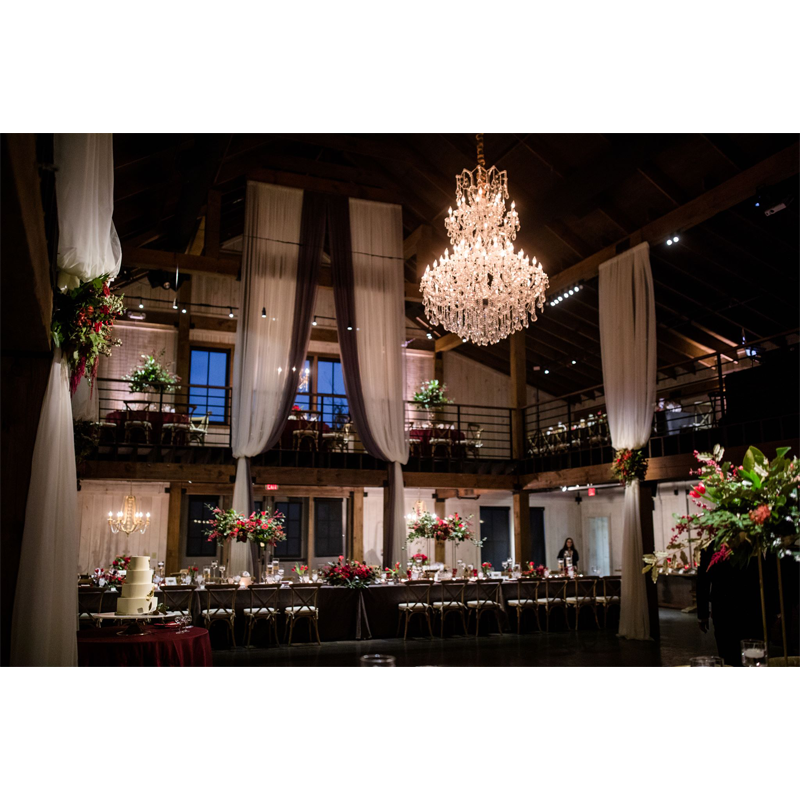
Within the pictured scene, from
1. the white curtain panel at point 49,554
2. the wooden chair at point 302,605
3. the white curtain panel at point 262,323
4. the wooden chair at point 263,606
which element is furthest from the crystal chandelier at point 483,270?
the white curtain panel at point 49,554

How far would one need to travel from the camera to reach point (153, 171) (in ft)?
34.8

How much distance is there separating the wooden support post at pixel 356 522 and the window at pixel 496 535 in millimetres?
3148

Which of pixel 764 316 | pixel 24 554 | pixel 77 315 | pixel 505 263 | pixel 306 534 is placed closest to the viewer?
pixel 24 554

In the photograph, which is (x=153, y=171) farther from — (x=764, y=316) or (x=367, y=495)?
(x=764, y=316)

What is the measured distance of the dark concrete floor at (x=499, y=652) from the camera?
7.43 meters

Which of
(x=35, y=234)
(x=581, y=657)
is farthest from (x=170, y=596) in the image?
(x=35, y=234)

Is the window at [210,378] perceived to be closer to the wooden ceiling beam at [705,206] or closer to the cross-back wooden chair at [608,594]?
the wooden ceiling beam at [705,206]

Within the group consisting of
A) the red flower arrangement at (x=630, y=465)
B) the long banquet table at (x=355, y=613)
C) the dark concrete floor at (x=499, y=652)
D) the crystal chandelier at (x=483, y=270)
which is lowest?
the dark concrete floor at (x=499, y=652)

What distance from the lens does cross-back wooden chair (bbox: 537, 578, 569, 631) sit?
1002cm

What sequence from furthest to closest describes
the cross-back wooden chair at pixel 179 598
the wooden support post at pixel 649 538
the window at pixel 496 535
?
the window at pixel 496 535 < the wooden support post at pixel 649 538 < the cross-back wooden chair at pixel 179 598

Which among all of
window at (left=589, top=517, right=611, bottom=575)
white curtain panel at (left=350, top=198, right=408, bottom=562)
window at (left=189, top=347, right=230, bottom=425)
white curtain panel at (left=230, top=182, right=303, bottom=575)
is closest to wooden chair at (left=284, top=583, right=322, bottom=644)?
white curtain panel at (left=230, top=182, right=303, bottom=575)

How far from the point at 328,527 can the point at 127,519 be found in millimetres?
4257

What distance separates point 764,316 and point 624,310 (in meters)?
4.11

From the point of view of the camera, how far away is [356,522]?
619 inches
